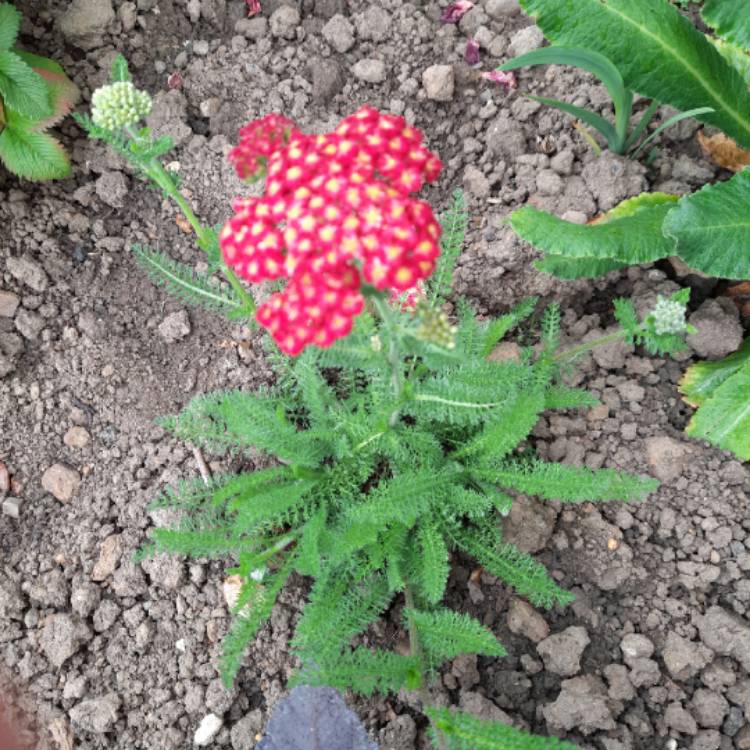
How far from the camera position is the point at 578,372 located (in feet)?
9.66

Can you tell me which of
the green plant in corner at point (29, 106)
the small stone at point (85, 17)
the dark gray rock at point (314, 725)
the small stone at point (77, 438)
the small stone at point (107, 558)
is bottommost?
the small stone at point (107, 558)

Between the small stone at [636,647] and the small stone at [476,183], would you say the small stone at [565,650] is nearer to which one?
the small stone at [636,647]

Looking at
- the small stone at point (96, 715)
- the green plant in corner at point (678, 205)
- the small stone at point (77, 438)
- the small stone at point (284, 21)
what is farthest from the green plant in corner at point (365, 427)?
the small stone at point (284, 21)

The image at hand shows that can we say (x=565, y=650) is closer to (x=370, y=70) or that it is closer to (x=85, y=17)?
(x=370, y=70)

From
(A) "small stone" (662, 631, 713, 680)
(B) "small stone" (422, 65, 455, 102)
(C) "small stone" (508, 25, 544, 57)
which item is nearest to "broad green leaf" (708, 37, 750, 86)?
(C) "small stone" (508, 25, 544, 57)

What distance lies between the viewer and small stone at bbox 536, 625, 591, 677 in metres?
2.53

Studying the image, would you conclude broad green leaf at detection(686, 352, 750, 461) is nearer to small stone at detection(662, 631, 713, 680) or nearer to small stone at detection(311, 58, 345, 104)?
small stone at detection(662, 631, 713, 680)

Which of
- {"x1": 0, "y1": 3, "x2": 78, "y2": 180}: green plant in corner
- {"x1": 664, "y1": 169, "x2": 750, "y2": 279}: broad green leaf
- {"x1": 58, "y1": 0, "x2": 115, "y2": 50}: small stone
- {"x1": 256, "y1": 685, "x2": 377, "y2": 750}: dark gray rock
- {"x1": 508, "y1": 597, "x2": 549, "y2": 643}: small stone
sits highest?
{"x1": 664, "y1": 169, "x2": 750, "y2": 279}: broad green leaf

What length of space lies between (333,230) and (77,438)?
1.90 metres

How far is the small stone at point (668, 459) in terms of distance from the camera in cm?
276

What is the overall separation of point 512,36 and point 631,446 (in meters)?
1.90

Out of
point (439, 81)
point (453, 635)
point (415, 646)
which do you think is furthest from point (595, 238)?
point (415, 646)

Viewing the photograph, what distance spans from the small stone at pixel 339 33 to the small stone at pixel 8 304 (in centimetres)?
180

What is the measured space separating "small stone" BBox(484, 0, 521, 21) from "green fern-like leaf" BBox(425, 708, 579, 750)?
292cm
